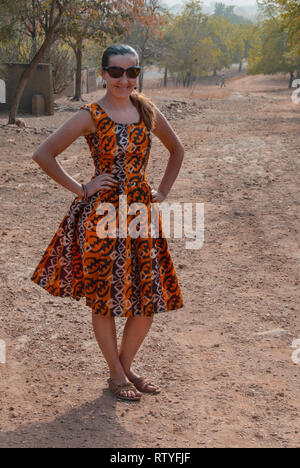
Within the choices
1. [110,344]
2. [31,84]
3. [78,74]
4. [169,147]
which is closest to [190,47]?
[78,74]

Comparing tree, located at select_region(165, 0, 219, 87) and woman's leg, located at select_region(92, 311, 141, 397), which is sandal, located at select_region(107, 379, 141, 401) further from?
tree, located at select_region(165, 0, 219, 87)

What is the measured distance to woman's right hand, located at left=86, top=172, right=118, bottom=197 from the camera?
2.81 metres

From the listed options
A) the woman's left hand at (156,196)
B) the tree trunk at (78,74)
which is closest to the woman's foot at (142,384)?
the woman's left hand at (156,196)

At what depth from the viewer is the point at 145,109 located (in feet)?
9.50

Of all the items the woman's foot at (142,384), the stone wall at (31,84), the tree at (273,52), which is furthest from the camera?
the tree at (273,52)

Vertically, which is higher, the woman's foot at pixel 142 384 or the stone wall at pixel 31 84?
→ the stone wall at pixel 31 84

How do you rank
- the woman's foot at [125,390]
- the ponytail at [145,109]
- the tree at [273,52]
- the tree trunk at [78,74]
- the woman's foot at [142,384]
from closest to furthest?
the ponytail at [145,109]
the woman's foot at [125,390]
the woman's foot at [142,384]
the tree trunk at [78,74]
the tree at [273,52]

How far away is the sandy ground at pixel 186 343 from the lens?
114 inches

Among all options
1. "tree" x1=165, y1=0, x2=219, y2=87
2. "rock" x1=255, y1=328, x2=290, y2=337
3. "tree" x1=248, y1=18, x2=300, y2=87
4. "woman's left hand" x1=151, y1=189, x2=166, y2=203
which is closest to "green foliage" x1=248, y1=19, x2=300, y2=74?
"tree" x1=248, y1=18, x2=300, y2=87

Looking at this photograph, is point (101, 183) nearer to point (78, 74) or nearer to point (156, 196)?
point (156, 196)

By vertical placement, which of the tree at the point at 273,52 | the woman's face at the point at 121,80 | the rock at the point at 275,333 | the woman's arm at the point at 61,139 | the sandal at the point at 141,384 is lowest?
the rock at the point at 275,333

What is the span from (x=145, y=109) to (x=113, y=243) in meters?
0.69

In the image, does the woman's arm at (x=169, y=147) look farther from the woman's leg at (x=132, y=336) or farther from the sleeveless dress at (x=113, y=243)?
the woman's leg at (x=132, y=336)

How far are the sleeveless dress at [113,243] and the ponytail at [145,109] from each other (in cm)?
4
